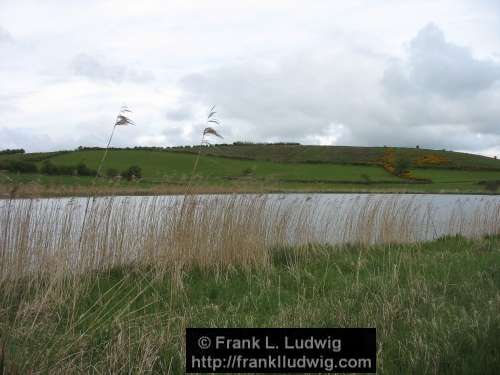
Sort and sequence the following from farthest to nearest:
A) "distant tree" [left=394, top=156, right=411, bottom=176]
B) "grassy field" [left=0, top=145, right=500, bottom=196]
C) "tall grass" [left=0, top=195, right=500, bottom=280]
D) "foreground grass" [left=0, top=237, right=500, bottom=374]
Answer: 1. "distant tree" [left=394, top=156, right=411, bottom=176]
2. "grassy field" [left=0, top=145, right=500, bottom=196]
3. "tall grass" [left=0, top=195, right=500, bottom=280]
4. "foreground grass" [left=0, top=237, right=500, bottom=374]

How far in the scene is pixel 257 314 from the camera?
5492 millimetres

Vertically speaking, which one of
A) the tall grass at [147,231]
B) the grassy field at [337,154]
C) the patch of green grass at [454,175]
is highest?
the grassy field at [337,154]

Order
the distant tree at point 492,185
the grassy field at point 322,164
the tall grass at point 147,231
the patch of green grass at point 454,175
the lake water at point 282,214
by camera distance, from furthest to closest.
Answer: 1. the patch of green grass at point 454,175
2. the distant tree at point 492,185
3. the grassy field at point 322,164
4. the lake water at point 282,214
5. the tall grass at point 147,231

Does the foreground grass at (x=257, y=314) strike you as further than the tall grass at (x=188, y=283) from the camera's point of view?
No

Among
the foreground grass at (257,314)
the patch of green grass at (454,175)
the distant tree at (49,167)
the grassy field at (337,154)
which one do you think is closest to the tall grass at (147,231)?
the foreground grass at (257,314)

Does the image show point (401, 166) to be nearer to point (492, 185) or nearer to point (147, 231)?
point (492, 185)

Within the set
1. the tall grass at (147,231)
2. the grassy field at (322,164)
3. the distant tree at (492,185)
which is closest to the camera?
the tall grass at (147,231)

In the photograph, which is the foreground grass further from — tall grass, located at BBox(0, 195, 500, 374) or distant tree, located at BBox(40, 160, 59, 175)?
distant tree, located at BBox(40, 160, 59, 175)

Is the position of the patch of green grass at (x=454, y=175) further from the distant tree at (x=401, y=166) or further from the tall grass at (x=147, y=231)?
the tall grass at (x=147, y=231)

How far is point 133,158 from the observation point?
51344 mm

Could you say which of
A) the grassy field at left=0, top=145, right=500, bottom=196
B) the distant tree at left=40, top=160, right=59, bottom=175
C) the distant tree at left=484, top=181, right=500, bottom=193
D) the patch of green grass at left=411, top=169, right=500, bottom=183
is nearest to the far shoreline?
the distant tree at left=40, top=160, right=59, bottom=175

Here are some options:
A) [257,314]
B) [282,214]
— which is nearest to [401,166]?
[282,214]

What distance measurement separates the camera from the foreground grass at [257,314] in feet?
12.0

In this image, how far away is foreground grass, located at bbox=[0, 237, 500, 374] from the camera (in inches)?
143
